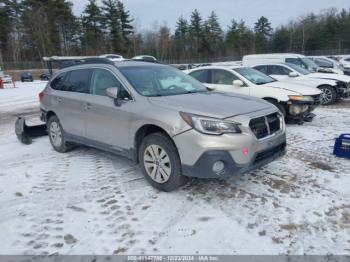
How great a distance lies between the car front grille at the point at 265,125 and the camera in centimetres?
369

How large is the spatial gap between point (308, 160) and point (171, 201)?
2.79 m

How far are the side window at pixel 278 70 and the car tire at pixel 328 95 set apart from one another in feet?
4.59

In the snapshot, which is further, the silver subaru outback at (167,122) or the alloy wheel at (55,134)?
the alloy wheel at (55,134)

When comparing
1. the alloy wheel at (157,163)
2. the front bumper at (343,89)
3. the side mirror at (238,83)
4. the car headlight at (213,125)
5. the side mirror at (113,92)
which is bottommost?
the alloy wheel at (157,163)

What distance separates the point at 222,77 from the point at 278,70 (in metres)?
4.17

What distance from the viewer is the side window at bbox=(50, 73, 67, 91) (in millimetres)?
5726

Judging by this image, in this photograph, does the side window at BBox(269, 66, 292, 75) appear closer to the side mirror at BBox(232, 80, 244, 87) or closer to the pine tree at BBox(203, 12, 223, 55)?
the side mirror at BBox(232, 80, 244, 87)

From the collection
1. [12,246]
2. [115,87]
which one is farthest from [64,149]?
[12,246]

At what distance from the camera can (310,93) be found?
297 inches

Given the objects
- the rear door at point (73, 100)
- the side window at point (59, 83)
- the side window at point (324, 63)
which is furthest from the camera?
the side window at point (324, 63)

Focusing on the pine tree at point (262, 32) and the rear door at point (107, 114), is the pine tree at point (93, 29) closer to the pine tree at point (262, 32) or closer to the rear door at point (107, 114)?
the pine tree at point (262, 32)

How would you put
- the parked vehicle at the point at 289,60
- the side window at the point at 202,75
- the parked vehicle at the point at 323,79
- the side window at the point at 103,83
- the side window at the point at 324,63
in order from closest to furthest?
the side window at the point at 103,83, the side window at the point at 202,75, the parked vehicle at the point at 323,79, the parked vehicle at the point at 289,60, the side window at the point at 324,63

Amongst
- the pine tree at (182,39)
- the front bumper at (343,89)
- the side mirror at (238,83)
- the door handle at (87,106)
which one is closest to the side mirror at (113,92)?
the door handle at (87,106)

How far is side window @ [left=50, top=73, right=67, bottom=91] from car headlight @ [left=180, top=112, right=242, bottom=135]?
3316 mm
